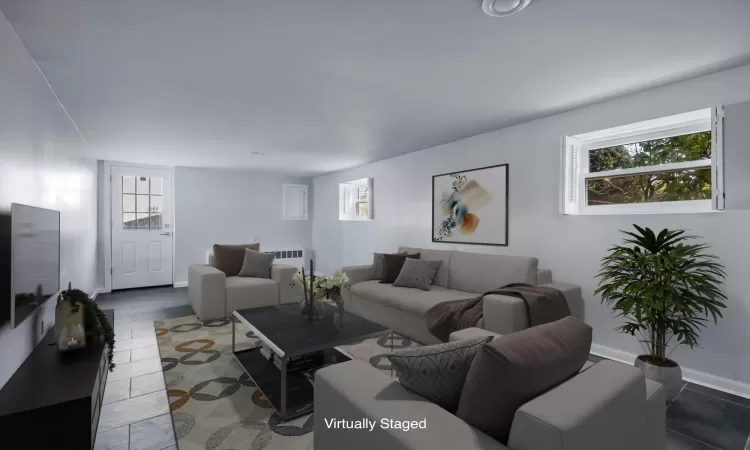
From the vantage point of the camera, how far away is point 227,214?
6746 millimetres

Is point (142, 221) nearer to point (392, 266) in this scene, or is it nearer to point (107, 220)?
point (107, 220)

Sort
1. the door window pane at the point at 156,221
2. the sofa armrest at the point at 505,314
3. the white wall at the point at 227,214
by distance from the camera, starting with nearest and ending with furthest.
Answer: the sofa armrest at the point at 505,314, the door window pane at the point at 156,221, the white wall at the point at 227,214

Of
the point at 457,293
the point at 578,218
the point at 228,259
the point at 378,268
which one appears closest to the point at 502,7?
the point at 578,218

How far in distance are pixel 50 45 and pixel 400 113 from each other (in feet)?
8.09

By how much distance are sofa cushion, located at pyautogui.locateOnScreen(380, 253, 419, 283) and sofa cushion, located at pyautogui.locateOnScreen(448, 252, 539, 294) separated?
1.96 feet

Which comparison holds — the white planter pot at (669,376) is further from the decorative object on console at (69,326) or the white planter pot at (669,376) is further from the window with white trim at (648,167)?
the decorative object on console at (69,326)

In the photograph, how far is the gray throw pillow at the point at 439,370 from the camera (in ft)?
4.00

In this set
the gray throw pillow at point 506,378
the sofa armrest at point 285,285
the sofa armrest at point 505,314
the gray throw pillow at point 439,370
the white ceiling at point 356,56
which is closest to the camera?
the gray throw pillow at point 506,378

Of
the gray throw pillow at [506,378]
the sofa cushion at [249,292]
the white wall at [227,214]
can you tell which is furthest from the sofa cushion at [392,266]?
the white wall at [227,214]

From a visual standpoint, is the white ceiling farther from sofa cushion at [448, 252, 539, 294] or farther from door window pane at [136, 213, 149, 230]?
door window pane at [136, 213, 149, 230]

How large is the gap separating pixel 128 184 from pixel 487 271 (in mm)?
5977

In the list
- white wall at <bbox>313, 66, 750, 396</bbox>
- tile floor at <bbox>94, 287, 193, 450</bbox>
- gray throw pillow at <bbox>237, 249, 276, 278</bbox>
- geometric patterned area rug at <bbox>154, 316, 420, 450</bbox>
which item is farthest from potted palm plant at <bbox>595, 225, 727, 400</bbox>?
gray throw pillow at <bbox>237, 249, 276, 278</bbox>

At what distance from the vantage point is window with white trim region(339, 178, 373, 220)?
20.8ft

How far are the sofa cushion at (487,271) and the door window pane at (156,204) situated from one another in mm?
5305
